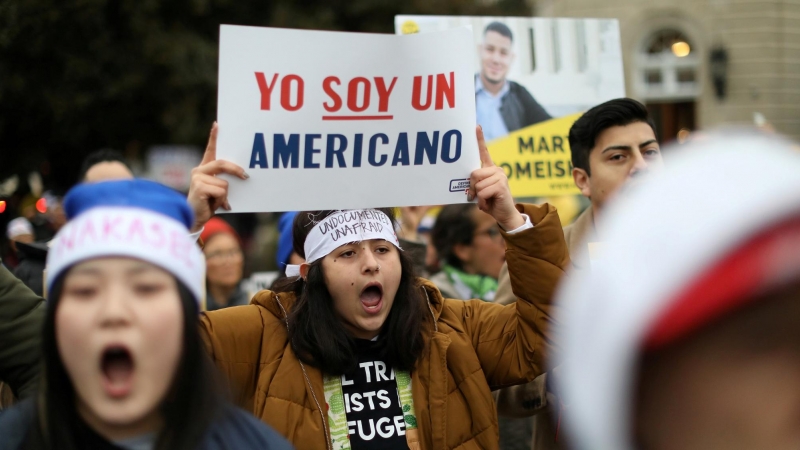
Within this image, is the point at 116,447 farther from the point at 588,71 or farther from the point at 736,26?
the point at 736,26

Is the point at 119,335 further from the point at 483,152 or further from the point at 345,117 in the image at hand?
the point at 483,152

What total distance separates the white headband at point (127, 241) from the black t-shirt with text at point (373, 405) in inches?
43.0

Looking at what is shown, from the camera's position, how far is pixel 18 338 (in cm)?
253

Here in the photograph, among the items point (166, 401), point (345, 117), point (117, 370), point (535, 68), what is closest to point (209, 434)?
point (166, 401)

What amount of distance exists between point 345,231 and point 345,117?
0.37 metres

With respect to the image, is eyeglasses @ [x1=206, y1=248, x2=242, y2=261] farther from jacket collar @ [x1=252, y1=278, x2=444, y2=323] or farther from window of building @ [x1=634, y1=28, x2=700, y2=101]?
window of building @ [x1=634, y1=28, x2=700, y2=101]

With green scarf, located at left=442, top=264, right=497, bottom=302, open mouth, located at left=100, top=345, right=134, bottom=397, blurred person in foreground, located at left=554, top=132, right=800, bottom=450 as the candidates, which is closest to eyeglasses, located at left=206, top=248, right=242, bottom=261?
green scarf, located at left=442, top=264, right=497, bottom=302

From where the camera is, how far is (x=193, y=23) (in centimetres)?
1706

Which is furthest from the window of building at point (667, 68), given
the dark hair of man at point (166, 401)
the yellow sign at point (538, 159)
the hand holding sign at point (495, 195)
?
the dark hair of man at point (166, 401)

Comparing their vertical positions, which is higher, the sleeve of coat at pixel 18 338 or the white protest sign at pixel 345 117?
the white protest sign at pixel 345 117

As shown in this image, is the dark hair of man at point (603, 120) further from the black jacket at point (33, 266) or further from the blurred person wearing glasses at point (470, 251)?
the black jacket at point (33, 266)

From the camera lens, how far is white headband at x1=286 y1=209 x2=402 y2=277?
9.26ft

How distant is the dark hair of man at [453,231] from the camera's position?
16.4 feet

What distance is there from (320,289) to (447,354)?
46 centimetres
